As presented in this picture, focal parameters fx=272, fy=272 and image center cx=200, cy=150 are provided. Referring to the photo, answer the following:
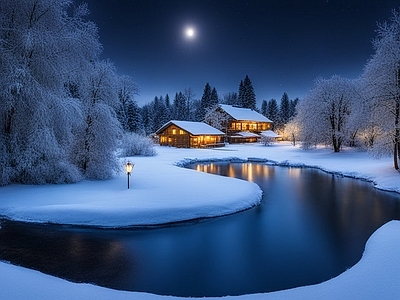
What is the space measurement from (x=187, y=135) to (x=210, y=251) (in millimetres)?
42871

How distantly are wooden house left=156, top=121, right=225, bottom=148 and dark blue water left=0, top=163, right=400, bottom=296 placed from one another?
3790 centimetres

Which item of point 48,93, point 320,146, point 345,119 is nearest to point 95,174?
point 48,93

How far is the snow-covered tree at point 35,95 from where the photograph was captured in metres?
13.9

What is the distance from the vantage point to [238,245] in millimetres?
9656

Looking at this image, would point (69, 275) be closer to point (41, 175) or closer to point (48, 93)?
point (41, 175)

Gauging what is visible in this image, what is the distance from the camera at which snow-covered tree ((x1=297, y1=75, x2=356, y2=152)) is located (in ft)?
127

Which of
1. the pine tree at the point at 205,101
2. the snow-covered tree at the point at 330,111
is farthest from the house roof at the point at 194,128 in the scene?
the pine tree at the point at 205,101

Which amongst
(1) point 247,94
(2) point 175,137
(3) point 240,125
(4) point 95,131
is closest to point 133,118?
(2) point 175,137

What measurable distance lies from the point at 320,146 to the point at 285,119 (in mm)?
36925

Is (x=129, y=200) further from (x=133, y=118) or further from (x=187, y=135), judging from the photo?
(x=133, y=118)

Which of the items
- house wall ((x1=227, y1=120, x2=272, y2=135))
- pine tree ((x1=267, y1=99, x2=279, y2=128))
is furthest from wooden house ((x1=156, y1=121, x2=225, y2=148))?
pine tree ((x1=267, y1=99, x2=279, y2=128))

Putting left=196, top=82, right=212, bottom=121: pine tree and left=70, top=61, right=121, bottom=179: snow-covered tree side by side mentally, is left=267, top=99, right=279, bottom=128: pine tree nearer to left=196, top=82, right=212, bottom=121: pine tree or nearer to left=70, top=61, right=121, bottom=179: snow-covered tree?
left=196, top=82, right=212, bottom=121: pine tree

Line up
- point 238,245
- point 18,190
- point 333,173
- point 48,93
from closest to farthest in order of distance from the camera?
point 238,245, point 18,190, point 48,93, point 333,173

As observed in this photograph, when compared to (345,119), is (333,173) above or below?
below
